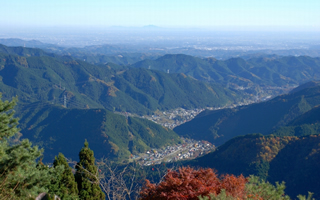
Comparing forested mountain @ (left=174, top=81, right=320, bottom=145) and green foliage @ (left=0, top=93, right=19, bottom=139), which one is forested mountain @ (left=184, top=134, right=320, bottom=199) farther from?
green foliage @ (left=0, top=93, right=19, bottom=139)

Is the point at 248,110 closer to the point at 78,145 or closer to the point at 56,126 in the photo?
the point at 78,145

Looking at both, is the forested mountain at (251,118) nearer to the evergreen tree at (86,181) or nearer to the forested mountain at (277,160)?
the forested mountain at (277,160)

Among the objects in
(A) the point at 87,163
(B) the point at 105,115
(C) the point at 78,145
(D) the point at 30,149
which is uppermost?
(D) the point at 30,149

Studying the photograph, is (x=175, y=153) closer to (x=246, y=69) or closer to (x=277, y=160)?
(x=277, y=160)

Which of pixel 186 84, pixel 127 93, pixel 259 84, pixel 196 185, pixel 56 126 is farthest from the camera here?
pixel 259 84

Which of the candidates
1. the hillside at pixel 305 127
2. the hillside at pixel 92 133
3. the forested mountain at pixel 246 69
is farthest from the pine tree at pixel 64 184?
the forested mountain at pixel 246 69

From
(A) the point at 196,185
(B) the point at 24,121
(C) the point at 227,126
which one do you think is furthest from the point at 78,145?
(A) the point at 196,185
